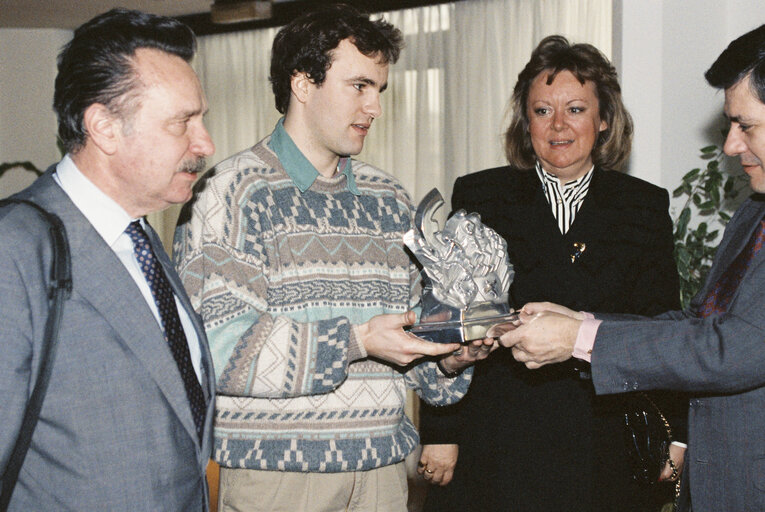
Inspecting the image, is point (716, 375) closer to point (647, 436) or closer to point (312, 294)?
point (647, 436)

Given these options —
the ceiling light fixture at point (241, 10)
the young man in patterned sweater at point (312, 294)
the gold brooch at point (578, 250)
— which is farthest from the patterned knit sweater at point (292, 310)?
the ceiling light fixture at point (241, 10)

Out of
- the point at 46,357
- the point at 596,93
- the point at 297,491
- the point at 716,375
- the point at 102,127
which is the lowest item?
the point at 297,491

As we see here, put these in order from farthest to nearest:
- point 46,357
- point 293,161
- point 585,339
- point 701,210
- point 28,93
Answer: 1. point 28,93
2. point 701,210
3. point 585,339
4. point 293,161
5. point 46,357

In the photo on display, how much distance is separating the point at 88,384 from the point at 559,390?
5.67 feet

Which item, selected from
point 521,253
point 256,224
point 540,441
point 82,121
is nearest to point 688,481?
point 540,441

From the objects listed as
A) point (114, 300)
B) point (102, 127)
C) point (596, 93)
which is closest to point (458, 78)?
point (596, 93)

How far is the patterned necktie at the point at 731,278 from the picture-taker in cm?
204

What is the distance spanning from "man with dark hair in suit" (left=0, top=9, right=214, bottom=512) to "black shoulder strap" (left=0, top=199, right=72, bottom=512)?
0.01 m

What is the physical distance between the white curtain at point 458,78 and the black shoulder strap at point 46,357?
4694mm

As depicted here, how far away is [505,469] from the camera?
8.65ft

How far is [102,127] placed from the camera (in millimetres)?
1475

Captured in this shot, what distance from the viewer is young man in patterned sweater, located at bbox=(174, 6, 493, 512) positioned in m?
1.83

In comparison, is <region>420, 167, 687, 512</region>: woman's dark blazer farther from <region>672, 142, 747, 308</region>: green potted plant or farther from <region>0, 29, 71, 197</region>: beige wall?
<region>0, 29, 71, 197</region>: beige wall

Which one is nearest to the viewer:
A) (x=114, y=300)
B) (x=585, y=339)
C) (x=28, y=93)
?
(x=114, y=300)
